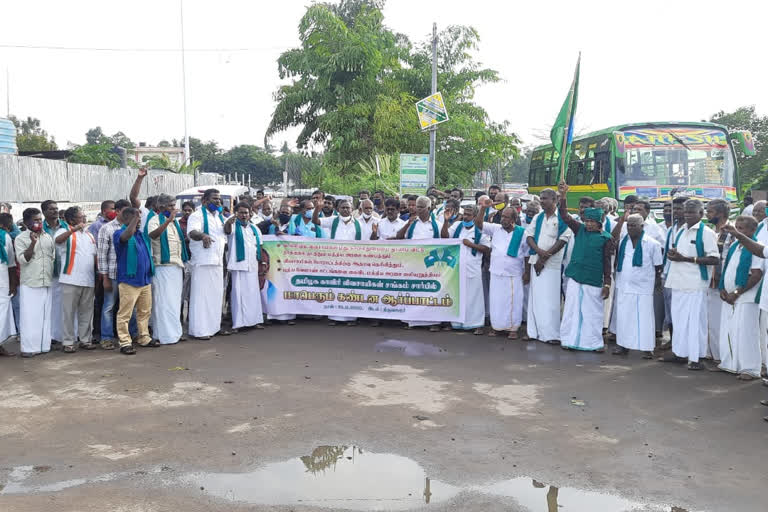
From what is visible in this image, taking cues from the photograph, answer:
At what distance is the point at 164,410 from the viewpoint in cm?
560

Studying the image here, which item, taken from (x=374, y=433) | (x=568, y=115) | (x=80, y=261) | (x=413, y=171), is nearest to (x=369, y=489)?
(x=374, y=433)

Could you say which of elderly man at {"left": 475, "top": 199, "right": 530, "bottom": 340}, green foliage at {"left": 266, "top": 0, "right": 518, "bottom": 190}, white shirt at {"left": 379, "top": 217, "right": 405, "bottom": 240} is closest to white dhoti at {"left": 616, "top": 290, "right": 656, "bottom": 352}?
elderly man at {"left": 475, "top": 199, "right": 530, "bottom": 340}

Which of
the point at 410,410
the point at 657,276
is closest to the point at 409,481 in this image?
the point at 410,410

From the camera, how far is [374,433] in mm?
5129

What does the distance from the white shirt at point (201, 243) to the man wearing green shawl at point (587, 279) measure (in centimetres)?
428

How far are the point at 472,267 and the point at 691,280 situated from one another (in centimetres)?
278

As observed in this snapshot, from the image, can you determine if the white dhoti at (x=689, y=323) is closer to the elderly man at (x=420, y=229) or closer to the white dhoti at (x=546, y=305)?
the white dhoti at (x=546, y=305)

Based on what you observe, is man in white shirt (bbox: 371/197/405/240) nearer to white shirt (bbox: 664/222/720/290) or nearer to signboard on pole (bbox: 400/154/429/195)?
white shirt (bbox: 664/222/720/290)

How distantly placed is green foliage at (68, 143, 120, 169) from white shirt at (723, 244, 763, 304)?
28763 millimetres

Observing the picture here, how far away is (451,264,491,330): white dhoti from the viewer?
898 centimetres

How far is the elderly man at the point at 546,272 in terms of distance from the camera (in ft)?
27.2

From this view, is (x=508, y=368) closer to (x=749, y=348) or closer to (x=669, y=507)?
(x=749, y=348)

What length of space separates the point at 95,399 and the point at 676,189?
38.5 feet

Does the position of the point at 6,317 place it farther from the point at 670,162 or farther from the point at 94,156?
the point at 94,156
